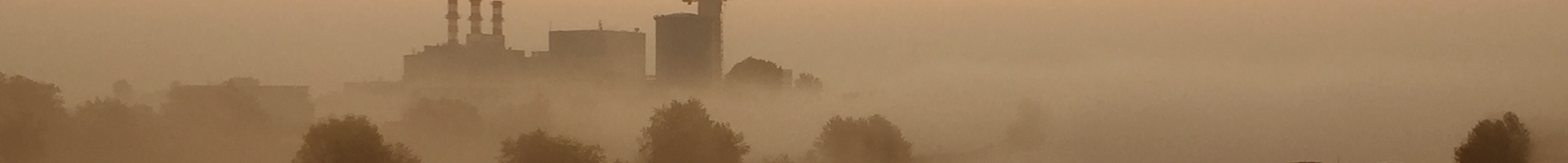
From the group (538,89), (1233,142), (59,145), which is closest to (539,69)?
(538,89)

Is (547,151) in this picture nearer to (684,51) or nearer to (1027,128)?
(1027,128)

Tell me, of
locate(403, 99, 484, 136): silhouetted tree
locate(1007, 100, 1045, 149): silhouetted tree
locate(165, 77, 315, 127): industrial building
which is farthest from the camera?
locate(1007, 100, 1045, 149): silhouetted tree

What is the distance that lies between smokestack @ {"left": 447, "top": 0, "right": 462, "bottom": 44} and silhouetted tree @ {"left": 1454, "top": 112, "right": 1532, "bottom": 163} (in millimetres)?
95215

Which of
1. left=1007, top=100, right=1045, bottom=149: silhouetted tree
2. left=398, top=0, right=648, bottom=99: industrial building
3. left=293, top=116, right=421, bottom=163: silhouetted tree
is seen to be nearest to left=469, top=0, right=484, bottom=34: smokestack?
left=398, top=0, right=648, bottom=99: industrial building

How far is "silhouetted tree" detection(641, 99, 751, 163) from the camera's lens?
1914 inches

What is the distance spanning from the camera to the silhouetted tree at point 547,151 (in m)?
44.8

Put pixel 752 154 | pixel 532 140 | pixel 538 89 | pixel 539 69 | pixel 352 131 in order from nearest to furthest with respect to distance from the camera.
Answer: pixel 352 131
pixel 532 140
pixel 752 154
pixel 538 89
pixel 539 69

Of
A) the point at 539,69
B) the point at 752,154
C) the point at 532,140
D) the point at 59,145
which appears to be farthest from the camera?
the point at 539,69

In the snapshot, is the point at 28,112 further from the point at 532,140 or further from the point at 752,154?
the point at 752,154

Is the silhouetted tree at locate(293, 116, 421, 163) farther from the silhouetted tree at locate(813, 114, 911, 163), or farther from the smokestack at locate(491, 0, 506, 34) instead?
A: the smokestack at locate(491, 0, 506, 34)

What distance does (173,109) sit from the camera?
205 feet

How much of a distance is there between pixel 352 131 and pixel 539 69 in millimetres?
90021

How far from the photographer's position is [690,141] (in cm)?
4903

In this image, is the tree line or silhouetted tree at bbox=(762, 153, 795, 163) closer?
the tree line
